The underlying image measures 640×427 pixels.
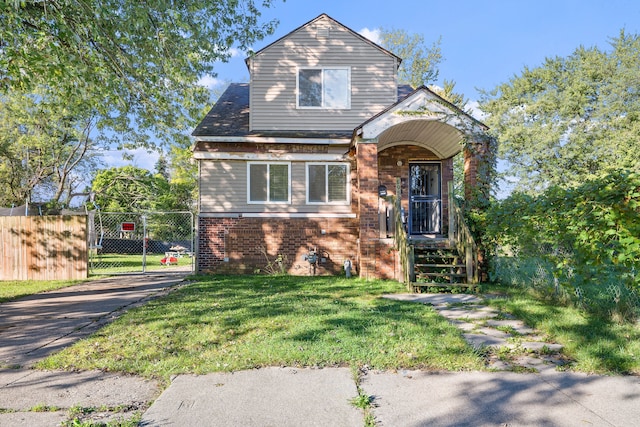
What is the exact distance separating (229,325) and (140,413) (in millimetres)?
2345

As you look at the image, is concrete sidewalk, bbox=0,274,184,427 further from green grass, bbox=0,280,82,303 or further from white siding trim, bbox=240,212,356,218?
white siding trim, bbox=240,212,356,218

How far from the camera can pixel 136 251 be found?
2180 cm

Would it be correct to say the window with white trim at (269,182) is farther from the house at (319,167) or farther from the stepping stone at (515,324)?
the stepping stone at (515,324)

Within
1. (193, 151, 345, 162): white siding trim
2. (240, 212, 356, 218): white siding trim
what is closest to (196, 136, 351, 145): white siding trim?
(193, 151, 345, 162): white siding trim

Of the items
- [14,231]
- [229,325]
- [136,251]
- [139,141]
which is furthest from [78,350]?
[136,251]

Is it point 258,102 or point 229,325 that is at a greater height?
point 258,102

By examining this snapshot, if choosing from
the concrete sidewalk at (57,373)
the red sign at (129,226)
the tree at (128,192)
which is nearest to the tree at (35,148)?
the tree at (128,192)

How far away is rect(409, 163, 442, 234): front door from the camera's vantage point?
40.1ft

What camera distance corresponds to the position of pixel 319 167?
11.7 m

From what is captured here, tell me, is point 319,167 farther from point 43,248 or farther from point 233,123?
point 43,248

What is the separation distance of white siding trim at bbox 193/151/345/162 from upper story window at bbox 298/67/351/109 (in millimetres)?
1840

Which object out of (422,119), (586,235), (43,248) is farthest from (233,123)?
(586,235)

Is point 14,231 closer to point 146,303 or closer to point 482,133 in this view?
point 146,303

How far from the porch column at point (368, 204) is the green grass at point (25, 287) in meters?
7.61
